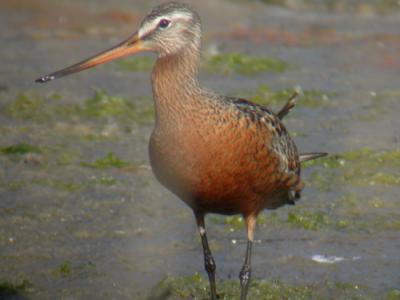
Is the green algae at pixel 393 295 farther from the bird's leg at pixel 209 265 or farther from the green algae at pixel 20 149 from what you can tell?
the green algae at pixel 20 149

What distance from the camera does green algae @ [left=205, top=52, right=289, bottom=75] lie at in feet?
46.9

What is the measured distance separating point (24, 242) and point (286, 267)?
6.89 feet

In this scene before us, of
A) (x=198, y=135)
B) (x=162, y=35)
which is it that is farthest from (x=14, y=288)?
(x=162, y=35)

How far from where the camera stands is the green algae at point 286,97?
512 inches

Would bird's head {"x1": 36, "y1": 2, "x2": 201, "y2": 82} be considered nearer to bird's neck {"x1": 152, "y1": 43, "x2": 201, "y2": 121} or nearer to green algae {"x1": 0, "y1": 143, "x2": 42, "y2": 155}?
bird's neck {"x1": 152, "y1": 43, "x2": 201, "y2": 121}

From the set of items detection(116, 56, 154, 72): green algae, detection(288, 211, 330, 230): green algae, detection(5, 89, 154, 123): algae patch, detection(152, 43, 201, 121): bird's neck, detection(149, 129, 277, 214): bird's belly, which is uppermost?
detection(152, 43, 201, 121): bird's neck

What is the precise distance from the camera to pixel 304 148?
1148 centimetres

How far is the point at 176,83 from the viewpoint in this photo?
7598 mm

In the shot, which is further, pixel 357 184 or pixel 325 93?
pixel 325 93

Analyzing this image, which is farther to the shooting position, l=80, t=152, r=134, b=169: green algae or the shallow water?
l=80, t=152, r=134, b=169: green algae

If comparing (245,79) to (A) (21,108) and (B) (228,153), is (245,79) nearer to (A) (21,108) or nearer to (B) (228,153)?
(A) (21,108)

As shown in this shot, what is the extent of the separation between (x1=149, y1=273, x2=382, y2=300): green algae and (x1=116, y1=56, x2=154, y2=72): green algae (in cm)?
620

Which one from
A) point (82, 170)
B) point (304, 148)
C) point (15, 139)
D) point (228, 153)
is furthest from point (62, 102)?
point (228, 153)

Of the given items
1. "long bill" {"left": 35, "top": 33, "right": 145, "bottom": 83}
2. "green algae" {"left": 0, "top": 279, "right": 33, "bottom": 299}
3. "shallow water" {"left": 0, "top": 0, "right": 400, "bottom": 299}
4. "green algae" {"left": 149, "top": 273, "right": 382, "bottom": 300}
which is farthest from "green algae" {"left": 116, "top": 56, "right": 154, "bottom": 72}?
"long bill" {"left": 35, "top": 33, "right": 145, "bottom": 83}
